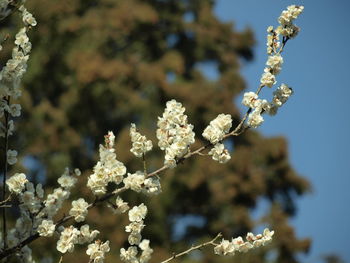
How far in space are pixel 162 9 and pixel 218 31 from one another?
149 cm

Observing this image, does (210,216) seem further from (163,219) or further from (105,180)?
(105,180)

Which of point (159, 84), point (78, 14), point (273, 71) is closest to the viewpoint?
Result: point (273, 71)

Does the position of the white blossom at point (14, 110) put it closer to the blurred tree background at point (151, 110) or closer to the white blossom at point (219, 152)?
the white blossom at point (219, 152)

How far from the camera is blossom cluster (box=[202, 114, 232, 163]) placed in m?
2.93

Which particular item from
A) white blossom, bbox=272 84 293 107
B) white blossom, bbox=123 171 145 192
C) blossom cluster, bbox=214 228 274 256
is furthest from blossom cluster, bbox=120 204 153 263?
white blossom, bbox=272 84 293 107

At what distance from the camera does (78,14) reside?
1373 cm

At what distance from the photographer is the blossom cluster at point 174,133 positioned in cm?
288

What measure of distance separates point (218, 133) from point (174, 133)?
0.69 feet

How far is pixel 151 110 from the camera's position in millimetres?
11961

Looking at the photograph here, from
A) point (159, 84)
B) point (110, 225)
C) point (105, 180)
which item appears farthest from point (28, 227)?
point (159, 84)

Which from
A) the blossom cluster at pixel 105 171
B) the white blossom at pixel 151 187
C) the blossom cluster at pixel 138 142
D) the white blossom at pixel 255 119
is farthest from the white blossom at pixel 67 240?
the white blossom at pixel 255 119

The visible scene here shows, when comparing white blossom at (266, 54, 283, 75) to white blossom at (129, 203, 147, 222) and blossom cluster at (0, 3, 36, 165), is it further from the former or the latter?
blossom cluster at (0, 3, 36, 165)

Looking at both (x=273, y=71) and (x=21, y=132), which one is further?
(x=21, y=132)

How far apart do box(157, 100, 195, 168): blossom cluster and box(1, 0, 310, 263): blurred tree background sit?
662 cm
